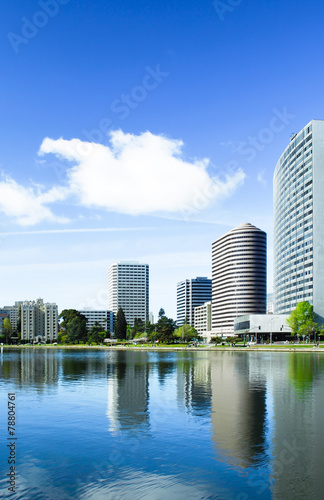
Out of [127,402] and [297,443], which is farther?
[127,402]

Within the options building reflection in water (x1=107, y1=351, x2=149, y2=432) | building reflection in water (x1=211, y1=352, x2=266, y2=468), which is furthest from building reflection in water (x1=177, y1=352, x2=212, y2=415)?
building reflection in water (x1=107, y1=351, x2=149, y2=432)

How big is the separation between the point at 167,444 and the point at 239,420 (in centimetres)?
870

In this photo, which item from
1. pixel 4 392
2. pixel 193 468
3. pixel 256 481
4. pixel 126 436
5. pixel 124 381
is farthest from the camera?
pixel 124 381

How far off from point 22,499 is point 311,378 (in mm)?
53731

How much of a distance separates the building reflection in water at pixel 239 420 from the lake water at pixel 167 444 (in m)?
0.08

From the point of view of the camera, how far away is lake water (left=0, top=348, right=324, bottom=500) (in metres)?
23.8

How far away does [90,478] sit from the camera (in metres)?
25.2

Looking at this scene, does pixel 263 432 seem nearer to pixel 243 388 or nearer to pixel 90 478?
pixel 90 478

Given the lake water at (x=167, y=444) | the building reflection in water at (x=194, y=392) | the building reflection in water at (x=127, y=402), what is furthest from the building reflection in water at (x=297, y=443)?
the building reflection in water at (x=127, y=402)

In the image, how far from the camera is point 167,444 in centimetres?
3128

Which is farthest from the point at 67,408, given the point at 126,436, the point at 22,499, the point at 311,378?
the point at 311,378

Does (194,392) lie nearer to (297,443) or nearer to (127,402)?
(127,402)

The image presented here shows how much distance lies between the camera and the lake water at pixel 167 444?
23.8 metres

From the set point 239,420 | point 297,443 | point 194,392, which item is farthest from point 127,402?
point 297,443
